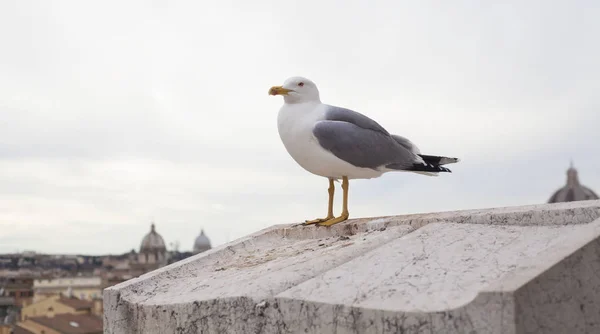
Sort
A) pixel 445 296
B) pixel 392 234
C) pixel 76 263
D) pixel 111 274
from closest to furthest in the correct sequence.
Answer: pixel 445 296
pixel 392 234
pixel 111 274
pixel 76 263

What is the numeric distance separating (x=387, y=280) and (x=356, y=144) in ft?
4.48

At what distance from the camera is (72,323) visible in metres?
34.2

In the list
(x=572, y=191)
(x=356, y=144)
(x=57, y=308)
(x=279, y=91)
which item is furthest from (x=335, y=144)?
(x=572, y=191)

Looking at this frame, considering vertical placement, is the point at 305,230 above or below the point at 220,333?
above

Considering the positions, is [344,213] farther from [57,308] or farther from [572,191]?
[572,191]

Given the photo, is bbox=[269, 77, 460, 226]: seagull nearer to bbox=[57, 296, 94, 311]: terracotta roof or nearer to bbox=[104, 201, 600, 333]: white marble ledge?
bbox=[104, 201, 600, 333]: white marble ledge

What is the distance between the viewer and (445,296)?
1.92 metres

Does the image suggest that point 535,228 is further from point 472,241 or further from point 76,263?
point 76,263

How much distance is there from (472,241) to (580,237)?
0.38 m

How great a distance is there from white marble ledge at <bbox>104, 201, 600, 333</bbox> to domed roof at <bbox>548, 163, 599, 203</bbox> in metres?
40.4

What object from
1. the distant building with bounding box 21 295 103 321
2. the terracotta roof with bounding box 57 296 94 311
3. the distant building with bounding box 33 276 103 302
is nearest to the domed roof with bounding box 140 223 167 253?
the distant building with bounding box 33 276 103 302

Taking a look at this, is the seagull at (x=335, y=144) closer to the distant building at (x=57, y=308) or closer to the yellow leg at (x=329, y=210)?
the yellow leg at (x=329, y=210)

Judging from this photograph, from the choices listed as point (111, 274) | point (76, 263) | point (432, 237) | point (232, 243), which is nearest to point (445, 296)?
point (432, 237)

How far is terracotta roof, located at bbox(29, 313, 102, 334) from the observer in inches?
1284
